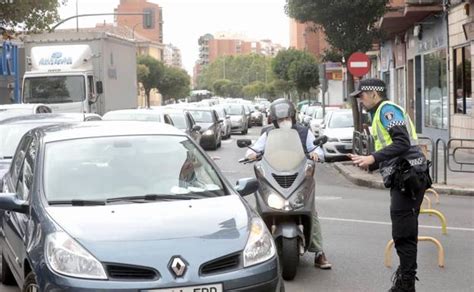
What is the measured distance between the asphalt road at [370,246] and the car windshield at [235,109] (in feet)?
72.5

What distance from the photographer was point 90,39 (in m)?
22.4

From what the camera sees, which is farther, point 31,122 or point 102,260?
point 31,122

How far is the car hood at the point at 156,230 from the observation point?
422 centimetres

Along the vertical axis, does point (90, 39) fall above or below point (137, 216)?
above

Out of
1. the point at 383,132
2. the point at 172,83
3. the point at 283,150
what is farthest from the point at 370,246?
the point at 172,83

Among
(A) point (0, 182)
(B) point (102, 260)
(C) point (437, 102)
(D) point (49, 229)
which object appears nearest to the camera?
(B) point (102, 260)

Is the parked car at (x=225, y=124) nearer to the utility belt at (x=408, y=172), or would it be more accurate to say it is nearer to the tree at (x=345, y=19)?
the tree at (x=345, y=19)

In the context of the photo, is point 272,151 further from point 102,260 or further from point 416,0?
point 416,0

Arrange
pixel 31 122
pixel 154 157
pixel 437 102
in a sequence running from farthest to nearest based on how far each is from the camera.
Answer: pixel 437 102, pixel 31 122, pixel 154 157

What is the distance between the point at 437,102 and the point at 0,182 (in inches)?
770

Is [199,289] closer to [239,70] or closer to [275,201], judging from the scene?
[275,201]

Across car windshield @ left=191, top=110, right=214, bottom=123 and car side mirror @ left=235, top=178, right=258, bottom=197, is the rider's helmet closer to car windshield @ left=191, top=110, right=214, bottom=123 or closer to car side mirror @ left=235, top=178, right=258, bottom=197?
car side mirror @ left=235, top=178, right=258, bottom=197

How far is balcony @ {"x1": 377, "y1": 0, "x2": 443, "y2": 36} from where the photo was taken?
2302cm

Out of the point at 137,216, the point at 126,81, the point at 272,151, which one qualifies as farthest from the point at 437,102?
the point at 137,216
